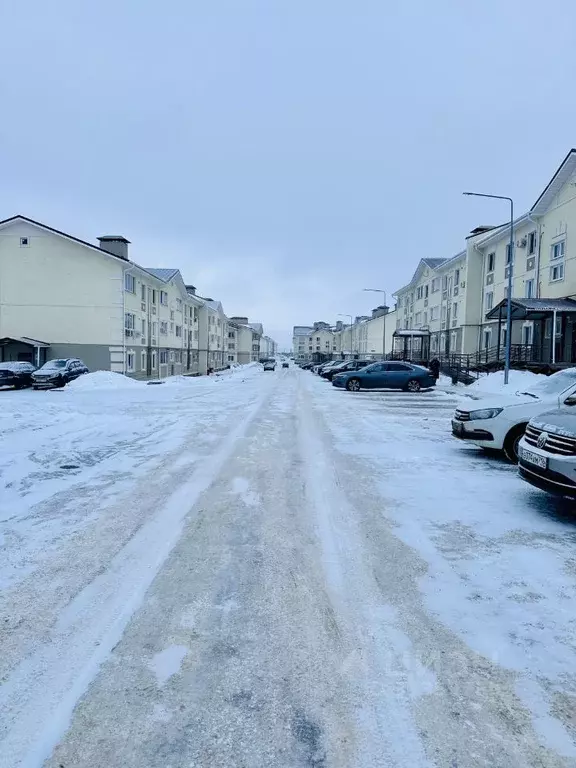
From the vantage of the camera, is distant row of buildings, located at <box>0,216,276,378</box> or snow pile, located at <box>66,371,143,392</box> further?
distant row of buildings, located at <box>0,216,276,378</box>

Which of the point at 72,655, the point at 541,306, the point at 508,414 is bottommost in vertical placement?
the point at 72,655

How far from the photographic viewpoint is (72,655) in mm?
3047

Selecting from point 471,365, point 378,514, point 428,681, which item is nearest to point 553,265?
point 471,365

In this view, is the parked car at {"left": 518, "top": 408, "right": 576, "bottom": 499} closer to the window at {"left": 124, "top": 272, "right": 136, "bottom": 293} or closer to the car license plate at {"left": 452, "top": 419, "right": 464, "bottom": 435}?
the car license plate at {"left": 452, "top": 419, "right": 464, "bottom": 435}

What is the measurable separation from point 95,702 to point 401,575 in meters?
2.53

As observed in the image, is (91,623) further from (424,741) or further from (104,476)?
(104,476)

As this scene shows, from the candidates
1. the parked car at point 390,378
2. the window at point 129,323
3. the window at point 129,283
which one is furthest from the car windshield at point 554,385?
the window at point 129,283

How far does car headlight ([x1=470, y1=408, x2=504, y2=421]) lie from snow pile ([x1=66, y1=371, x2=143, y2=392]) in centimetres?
2022

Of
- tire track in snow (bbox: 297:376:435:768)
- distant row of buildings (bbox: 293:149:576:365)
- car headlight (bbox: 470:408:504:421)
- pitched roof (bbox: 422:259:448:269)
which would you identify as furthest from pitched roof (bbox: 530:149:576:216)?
tire track in snow (bbox: 297:376:435:768)

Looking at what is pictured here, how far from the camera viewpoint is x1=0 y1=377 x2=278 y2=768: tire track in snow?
2.41m

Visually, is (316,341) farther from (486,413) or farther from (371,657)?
(371,657)

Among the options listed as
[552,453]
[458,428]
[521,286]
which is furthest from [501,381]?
[552,453]

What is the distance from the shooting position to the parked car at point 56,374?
25.7m

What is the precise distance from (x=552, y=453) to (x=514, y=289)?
30.4m
